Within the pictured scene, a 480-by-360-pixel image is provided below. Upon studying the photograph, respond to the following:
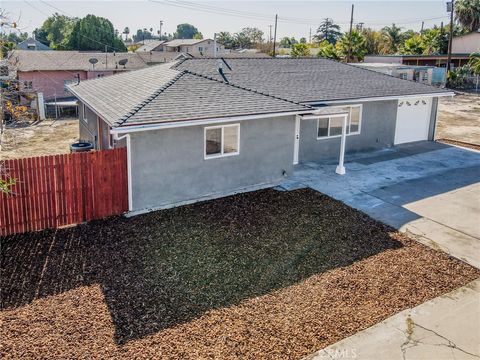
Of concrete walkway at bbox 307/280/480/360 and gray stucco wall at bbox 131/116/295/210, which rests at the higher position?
gray stucco wall at bbox 131/116/295/210

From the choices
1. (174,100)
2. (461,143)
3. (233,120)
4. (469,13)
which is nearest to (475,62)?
(469,13)

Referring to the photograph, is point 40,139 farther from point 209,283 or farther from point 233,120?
point 209,283

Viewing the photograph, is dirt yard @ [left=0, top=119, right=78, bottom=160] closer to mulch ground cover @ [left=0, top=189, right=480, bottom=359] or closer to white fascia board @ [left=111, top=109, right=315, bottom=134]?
white fascia board @ [left=111, top=109, right=315, bottom=134]

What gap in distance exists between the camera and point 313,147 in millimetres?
16891

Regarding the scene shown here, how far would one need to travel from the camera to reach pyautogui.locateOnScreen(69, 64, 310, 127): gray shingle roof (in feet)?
38.0

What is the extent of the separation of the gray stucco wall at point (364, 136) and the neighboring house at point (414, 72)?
20.2 m

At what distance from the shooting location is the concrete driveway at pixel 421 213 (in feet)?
22.2

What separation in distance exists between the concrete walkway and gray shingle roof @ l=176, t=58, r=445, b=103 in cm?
955

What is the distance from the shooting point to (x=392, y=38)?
7419cm

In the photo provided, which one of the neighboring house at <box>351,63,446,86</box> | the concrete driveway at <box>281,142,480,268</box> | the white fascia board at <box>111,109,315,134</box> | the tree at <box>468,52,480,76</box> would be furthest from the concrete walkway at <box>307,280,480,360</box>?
the tree at <box>468,52,480,76</box>

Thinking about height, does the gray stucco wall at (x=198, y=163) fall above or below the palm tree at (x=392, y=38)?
below

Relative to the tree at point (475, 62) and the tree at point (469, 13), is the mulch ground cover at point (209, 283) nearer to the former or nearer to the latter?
the tree at point (475, 62)

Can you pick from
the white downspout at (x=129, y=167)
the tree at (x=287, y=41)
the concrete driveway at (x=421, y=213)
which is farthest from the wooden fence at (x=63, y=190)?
the tree at (x=287, y=41)

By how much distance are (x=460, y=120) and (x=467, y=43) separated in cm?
3370
